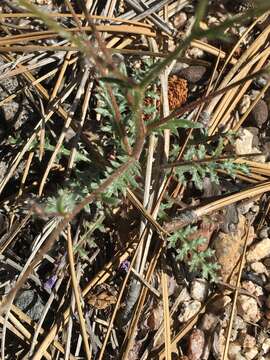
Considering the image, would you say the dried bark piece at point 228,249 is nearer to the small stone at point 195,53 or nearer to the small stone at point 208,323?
the small stone at point 208,323

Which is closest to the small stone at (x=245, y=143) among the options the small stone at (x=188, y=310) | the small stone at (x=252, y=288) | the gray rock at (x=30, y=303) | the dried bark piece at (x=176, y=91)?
the dried bark piece at (x=176, y=91)

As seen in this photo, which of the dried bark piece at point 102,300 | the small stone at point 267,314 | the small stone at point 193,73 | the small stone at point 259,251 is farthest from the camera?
the small stone at point 193,73

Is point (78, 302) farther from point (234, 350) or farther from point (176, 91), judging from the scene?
point (176, 91)

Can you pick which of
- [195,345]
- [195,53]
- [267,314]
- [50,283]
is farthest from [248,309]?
[195,53]

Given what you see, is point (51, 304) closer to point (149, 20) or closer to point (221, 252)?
point (221, 252)

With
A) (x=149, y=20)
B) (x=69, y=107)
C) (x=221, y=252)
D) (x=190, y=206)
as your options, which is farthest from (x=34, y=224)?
(x=149, y=20)

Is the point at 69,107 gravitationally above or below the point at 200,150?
above
